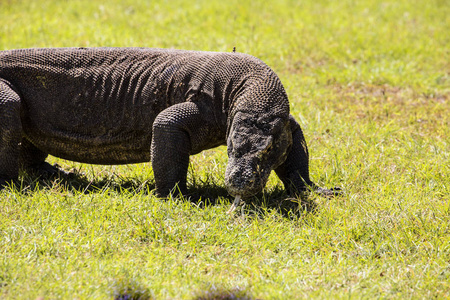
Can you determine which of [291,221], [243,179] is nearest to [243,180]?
[243,179]

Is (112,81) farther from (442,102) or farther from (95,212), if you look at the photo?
(442,102)

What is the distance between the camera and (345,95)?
7.78 meters

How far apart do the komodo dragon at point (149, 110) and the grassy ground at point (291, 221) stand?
0.33 metres

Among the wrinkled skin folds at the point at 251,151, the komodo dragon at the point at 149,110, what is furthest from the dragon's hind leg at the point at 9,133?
the wrinkled skin folds at the point at 251,151

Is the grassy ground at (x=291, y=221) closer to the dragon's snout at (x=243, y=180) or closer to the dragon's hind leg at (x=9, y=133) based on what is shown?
the dragon's hind leg at (x=9, y=133)

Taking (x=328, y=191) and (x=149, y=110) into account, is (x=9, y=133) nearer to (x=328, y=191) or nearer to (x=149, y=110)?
(x=149, y=110)

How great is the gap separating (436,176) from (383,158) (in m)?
0.63

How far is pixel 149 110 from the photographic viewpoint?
479 centimetres

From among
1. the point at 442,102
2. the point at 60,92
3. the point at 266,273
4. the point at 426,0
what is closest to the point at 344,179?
the point at 266,273

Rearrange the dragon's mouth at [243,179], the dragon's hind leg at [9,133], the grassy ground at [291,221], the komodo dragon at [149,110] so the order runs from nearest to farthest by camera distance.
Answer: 1. the grassy ground at [291,221]
2. the dragon's mouth at [243,179]
3. the komodo dragon at [149,110]
4. the dragon's hind leg at [9,133]

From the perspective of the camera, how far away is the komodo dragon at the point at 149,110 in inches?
170

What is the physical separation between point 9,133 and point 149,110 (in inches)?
46.0

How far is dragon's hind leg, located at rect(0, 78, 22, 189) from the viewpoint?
472 centimetres

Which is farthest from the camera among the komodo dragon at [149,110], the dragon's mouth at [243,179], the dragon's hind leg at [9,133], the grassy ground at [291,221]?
the dragon's hind leg at [9,133]
